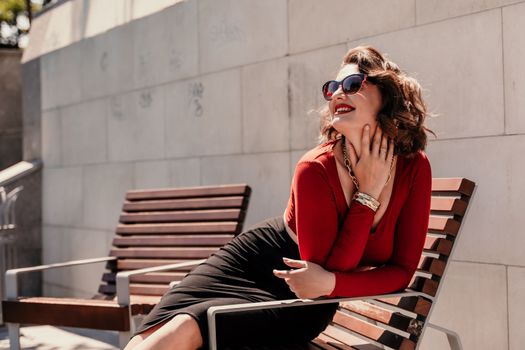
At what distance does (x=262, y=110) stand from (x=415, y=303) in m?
2.70

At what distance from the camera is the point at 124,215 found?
5.61m

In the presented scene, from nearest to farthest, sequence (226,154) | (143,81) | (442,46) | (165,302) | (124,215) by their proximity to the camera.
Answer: (165,302)
(442,46)
(124,215)
(226,154)
(143,81)

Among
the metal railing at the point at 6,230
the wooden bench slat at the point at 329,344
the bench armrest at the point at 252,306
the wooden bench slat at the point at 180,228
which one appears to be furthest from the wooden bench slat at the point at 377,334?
the metal railing at the point at 6,230

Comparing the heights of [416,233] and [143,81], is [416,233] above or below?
below

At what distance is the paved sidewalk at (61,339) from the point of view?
19.2ft

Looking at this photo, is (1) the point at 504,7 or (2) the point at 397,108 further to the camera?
(1) the point at 504,7

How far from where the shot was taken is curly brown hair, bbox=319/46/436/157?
304 centimetres

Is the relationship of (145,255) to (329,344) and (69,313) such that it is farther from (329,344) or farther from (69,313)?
(329,344)

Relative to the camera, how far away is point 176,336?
2791 millimetres

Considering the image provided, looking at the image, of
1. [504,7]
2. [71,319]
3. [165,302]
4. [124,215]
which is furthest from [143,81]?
[165,302]

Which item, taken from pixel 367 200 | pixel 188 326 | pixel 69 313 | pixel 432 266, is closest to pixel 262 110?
pixel 69 313

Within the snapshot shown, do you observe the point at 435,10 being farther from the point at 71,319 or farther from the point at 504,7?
the point at 71,319

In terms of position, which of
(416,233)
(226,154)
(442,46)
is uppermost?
(442,46)

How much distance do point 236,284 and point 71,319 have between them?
1427 millimetres
